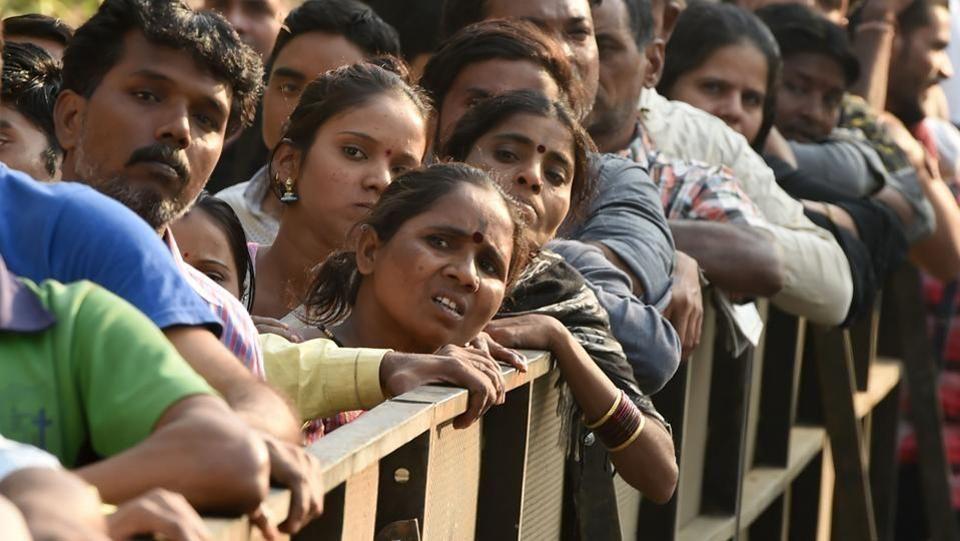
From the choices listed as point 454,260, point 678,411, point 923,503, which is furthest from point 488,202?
point 923,503

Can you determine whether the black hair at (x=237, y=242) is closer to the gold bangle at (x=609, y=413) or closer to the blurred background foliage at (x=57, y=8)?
the gold bangle at (x=609, y=413)

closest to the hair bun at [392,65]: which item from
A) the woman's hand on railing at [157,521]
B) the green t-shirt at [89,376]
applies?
the green t-shirt at [89,376]

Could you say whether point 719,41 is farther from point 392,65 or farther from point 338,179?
point 338,179

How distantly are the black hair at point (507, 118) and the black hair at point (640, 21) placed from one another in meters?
1.47

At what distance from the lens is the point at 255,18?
6.45 m

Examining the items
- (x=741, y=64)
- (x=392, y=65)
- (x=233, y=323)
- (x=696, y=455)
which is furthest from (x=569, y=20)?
(x=233, y=323)

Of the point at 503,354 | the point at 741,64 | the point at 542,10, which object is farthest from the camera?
the point at 741,64

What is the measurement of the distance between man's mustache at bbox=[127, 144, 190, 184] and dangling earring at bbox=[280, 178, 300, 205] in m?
0.74

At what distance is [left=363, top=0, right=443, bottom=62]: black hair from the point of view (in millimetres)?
7176

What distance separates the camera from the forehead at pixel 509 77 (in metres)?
4.95

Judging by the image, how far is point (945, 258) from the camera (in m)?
8.93

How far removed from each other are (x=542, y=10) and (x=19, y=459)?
3.83m

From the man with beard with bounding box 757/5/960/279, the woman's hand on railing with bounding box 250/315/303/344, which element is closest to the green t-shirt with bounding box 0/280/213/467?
the woman's hand on railing with bounding box 250/315/303/344

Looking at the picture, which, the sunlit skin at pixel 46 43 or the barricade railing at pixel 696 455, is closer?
the barricade railing at pixel 696 455
